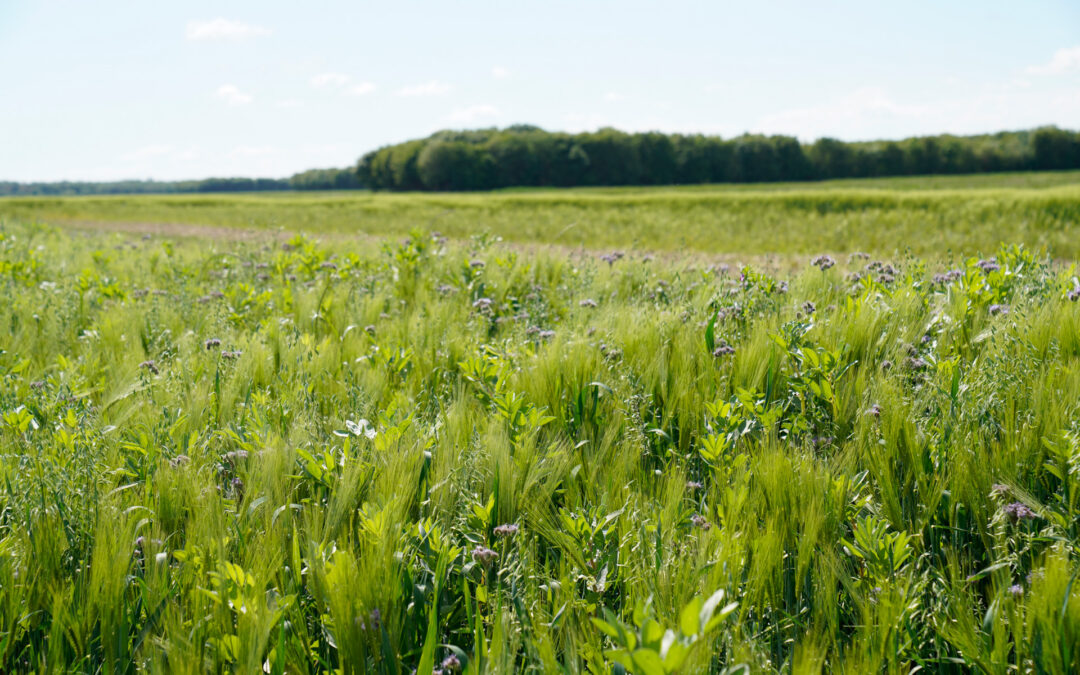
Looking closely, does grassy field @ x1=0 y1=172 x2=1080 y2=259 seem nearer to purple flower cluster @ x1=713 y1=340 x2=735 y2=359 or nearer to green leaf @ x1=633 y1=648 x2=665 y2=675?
purple flower cluster @ x1=713 y1=340 x2=735 y2=359

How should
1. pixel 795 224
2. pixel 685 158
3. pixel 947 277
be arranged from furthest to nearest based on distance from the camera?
pixel 685 158, pixel 795 224, pixel 947 277

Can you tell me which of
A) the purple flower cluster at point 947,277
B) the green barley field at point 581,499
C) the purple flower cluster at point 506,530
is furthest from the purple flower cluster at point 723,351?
the purple flower cluster at point 947,277

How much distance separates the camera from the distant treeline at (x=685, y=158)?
80.3 meters

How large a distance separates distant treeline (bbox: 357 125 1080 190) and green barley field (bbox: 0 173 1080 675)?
83.1 m

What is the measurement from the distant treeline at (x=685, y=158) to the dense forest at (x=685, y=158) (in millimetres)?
133

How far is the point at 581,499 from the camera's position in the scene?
6.37 feet

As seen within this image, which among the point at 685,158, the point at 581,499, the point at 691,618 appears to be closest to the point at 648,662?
the point at 691,618

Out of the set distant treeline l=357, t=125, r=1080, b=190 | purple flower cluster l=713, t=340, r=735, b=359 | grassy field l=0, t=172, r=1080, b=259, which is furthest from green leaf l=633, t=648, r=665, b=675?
distant treeline l=357, t=125, r=1080, b=190

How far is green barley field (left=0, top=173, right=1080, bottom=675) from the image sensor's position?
1.36 meters

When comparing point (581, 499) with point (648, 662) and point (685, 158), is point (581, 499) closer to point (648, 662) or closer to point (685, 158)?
point (648, 662)

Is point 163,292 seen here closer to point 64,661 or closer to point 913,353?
point 64,661

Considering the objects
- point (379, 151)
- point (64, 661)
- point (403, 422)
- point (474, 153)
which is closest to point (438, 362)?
point (403, 422)

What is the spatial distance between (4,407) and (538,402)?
1942mm

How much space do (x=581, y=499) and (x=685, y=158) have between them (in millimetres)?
94543
